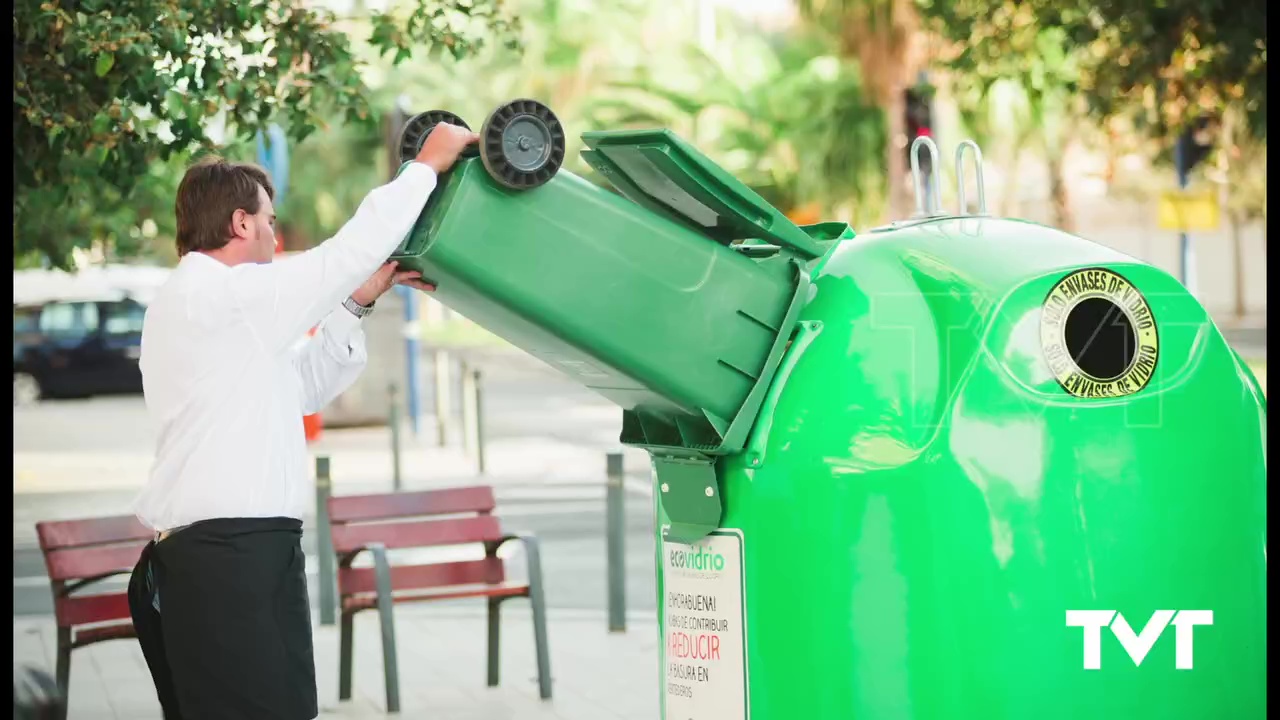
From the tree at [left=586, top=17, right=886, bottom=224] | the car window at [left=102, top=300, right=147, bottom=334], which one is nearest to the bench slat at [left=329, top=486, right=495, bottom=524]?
the tree at [left=586, top=17, right=886, bottom=224]

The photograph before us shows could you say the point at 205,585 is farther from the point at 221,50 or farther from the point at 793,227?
the point at 221,50

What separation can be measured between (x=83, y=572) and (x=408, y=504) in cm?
141

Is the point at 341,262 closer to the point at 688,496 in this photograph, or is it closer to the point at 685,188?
the point at 685,188

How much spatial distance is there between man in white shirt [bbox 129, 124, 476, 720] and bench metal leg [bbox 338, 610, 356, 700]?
3.20 m

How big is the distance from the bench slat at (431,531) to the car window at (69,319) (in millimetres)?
21942

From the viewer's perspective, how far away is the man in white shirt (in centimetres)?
399

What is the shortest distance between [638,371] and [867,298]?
1.74 ft

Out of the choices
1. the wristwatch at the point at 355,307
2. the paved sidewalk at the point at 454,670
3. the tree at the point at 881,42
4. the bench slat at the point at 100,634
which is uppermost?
the tree at the point at 881,42

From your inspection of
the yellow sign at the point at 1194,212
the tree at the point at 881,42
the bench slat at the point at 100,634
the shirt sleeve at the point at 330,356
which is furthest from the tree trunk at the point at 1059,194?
the shirt sleeve at the point at 330,356

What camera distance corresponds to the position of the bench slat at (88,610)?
6742 millimetres

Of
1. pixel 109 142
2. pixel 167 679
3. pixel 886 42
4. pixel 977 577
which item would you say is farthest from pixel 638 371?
pixel 886 42

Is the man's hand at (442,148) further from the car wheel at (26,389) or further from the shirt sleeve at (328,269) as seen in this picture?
the car wheel at (26,389)

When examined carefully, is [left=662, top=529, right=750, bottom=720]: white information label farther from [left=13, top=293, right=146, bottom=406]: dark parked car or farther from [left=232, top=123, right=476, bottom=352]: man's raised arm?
[left=13, top=293, right=146, bottom=406]: dark parked car

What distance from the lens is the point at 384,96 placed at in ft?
139
